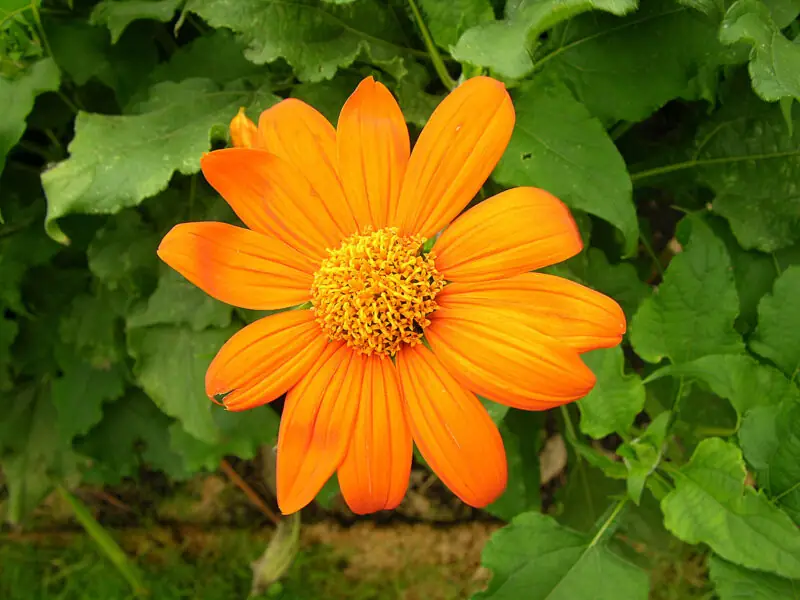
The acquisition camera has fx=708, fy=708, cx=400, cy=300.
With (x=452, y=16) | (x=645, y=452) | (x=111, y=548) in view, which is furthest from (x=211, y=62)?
(x=111, y=548)

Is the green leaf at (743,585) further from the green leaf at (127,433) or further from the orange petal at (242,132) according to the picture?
the green leaf at (127,433)

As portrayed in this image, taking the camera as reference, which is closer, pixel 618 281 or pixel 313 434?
pixel 313 434

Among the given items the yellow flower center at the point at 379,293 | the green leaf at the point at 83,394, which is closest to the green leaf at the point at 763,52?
the yellow flower center at the point at 379,293

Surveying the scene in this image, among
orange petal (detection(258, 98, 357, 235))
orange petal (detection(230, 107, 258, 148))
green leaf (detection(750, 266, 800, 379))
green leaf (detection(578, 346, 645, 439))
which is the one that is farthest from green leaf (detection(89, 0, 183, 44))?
green leaf (detection(750, 266, 800, 379))

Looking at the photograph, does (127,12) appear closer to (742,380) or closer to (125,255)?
(125,255)

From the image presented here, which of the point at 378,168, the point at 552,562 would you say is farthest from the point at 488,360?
the point at 552,562

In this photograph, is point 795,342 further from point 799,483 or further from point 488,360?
point 488,360

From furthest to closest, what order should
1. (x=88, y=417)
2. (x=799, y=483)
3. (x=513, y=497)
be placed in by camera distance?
(x=88, y=417) < (x=513, y=497) < (x=799, y=483)
